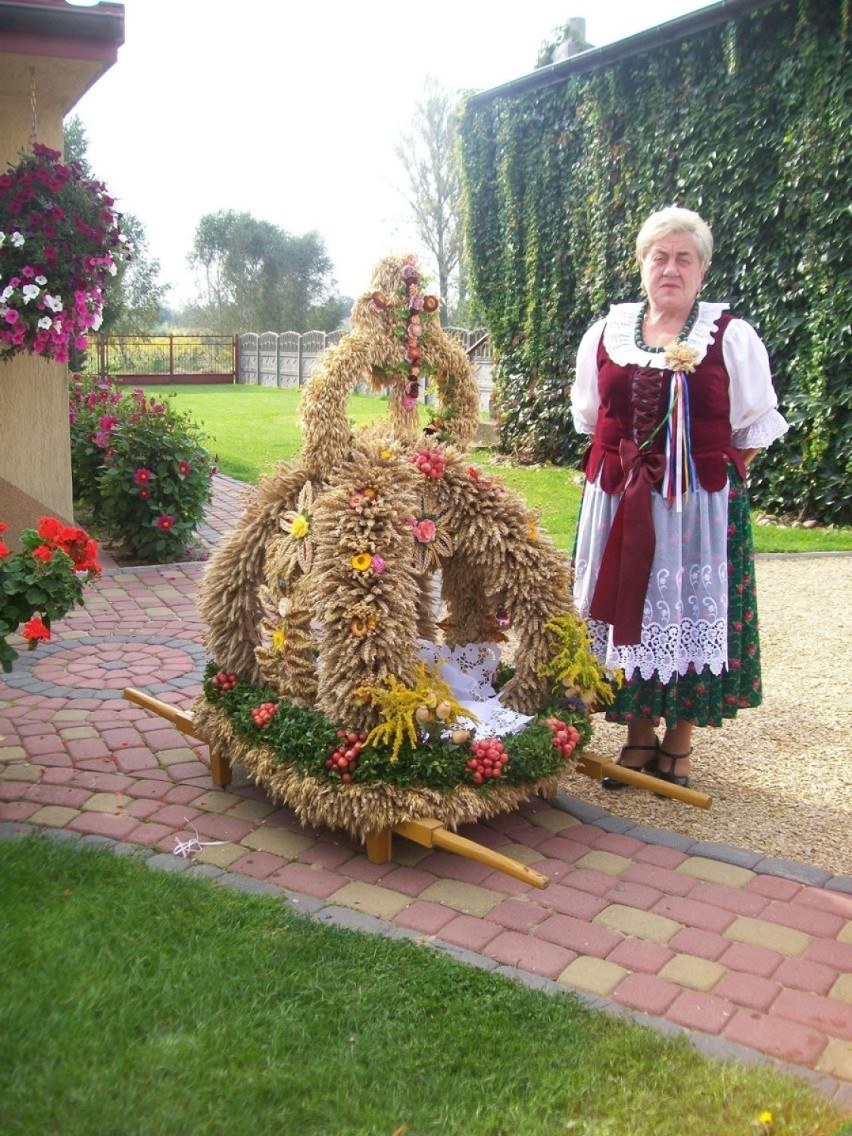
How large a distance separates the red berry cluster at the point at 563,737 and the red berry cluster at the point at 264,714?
92cm

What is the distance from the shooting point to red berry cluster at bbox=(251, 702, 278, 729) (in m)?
3.63

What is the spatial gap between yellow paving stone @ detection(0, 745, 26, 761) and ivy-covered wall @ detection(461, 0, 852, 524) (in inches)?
282

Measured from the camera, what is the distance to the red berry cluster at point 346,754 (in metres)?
3.37

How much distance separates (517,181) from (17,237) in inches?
329

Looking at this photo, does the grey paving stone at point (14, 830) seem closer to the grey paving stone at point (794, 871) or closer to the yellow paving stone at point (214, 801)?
the yellow paving stone at point (214, 801)

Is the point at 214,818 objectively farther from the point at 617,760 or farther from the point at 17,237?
the point at 17,237

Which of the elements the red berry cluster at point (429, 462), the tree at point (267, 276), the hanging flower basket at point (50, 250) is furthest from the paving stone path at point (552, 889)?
the tree at point (267, 276)

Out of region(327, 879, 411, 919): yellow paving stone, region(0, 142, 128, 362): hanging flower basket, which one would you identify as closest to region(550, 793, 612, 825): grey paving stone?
region(327, 879, 411, 919): yellow paving stone

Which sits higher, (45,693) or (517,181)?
(517,181)

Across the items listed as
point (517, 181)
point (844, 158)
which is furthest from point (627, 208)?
point (844, 158)

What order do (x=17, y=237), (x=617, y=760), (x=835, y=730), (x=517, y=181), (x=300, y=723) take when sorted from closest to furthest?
(x=300, y=723), (x=617, y=760), (x=835, y=730), (x=17, y=237), (x=517, y=181)

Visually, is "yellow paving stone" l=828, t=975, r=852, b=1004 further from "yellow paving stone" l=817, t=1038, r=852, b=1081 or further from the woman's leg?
the woman's leg

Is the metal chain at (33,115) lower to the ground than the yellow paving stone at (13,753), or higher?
higher

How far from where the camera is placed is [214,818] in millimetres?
3812
